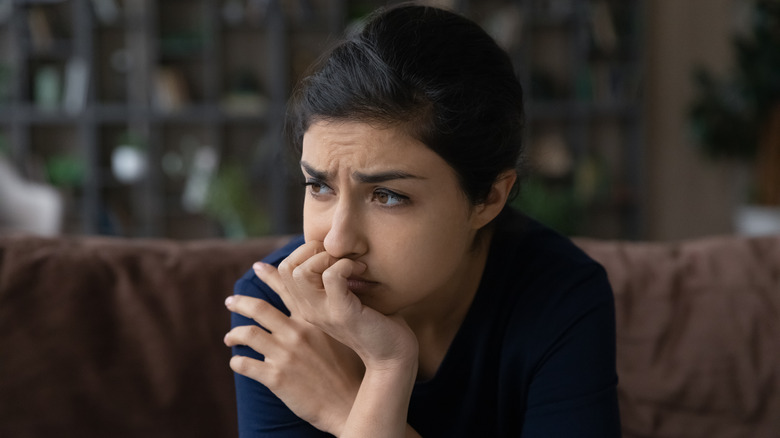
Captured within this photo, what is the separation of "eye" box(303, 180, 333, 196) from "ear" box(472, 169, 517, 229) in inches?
9.3

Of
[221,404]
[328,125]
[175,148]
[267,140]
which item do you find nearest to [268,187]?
[267,140]

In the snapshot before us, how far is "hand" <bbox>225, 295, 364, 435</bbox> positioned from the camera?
3.67 ft

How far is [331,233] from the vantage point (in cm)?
103

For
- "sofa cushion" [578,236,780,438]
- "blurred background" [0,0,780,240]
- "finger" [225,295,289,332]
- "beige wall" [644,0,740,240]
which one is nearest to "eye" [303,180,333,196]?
"finger" [225,295,289,332]

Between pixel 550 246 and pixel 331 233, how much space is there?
1.37 ft

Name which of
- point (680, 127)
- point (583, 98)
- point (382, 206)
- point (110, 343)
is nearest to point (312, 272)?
point (382, 206)

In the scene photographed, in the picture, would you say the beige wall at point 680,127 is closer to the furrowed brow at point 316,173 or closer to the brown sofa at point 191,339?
the brown sofa at point 191,339

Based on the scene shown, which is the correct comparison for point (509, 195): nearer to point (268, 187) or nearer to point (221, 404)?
point (221, 404)

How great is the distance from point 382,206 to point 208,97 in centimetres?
473

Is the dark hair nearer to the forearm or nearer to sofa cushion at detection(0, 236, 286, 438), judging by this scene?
the forearm

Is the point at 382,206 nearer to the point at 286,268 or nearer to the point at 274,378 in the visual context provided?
the point at 286,268

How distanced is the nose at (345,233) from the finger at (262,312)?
18 cm

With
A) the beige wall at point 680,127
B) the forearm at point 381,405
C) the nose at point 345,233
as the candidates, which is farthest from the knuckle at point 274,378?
the beige wall at point 680,127

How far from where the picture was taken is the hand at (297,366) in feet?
3.67
